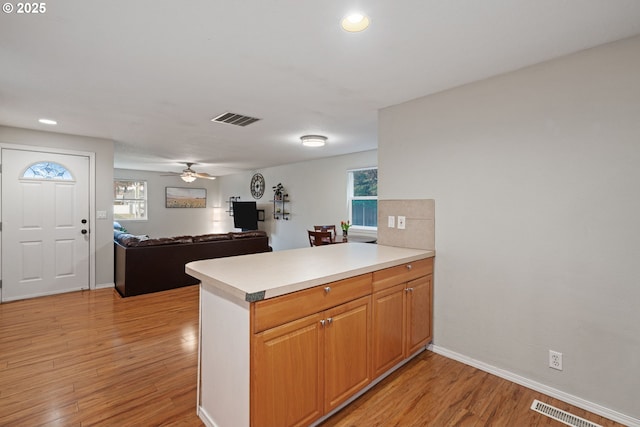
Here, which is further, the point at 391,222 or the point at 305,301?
the point at 391,222

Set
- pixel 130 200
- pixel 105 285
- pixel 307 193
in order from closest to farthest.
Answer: pixel 105 285 → pixel 307 193 → pixel 130 200

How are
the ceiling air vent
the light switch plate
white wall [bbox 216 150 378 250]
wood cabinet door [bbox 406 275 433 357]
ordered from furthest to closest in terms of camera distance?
white wall [bbox 216 150 378 250] < the ceiling air vent < the light switch plate < wood cabinet door [bbox 406 275 433 357]

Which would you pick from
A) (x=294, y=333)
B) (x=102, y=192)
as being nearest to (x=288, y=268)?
(x=294, y=333)

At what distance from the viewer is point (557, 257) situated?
6.63 feet

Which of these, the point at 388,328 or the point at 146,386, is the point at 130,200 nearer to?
the point at 146,386

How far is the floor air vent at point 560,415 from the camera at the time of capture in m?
1.77

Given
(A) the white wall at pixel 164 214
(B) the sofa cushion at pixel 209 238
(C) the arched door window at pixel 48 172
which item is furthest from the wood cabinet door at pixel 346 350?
(A) the white wall at pixel 164 214

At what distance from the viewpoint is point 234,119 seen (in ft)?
11.6

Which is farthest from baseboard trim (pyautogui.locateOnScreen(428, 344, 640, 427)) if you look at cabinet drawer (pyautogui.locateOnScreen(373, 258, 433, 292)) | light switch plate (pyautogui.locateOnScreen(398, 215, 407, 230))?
light switch plate (pyautogui.locateOnScreen(398, 215, 407, 230))

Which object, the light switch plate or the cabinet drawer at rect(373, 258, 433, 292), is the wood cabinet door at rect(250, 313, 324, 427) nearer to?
the cabinet drawer at rect(373, 258, 433, 292)

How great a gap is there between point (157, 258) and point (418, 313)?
12.5ft

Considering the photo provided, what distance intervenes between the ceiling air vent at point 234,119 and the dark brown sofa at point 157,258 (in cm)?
218

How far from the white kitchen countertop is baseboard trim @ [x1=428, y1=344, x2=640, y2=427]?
88cm

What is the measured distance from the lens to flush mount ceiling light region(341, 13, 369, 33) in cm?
160
